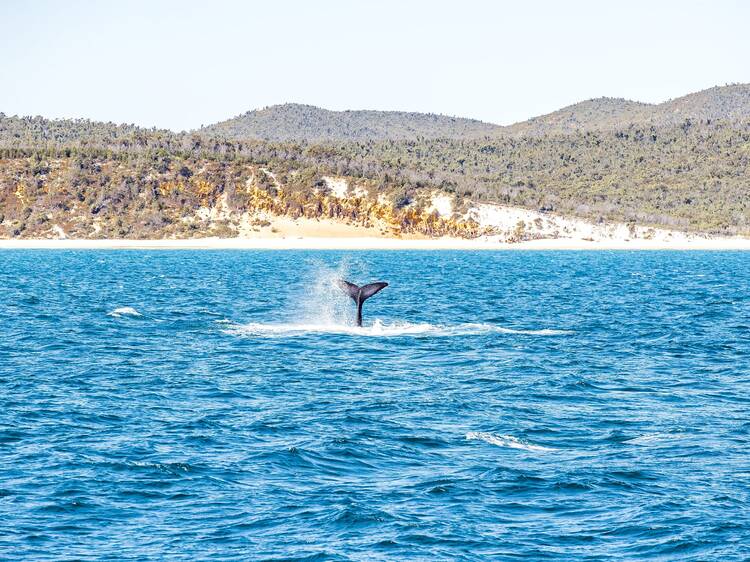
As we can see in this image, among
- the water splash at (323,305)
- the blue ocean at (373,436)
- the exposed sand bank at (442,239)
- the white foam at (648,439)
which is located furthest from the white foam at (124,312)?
the exposed sand bank at (442,239)

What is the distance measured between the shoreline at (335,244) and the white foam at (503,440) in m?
113

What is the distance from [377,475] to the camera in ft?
66.5

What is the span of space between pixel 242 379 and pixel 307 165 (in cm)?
13983

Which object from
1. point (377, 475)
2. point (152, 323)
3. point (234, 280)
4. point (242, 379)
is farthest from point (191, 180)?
point (377, 475)

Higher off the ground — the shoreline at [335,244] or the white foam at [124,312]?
the shoreline at [335,244]

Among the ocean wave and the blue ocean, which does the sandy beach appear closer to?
the blue ocean

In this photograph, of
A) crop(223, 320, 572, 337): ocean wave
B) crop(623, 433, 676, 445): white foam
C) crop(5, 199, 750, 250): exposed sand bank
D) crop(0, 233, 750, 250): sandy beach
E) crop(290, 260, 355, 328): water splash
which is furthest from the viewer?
crop(5, 199, 750, 250): exposed sand bank

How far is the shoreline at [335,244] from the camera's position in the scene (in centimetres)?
13850

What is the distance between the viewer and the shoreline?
138 metres

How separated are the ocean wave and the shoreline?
90745 millimetres

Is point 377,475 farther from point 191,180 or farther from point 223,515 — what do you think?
point 191,180

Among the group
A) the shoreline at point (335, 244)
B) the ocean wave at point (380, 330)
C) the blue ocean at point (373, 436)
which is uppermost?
the shoreline at point (335, 244)

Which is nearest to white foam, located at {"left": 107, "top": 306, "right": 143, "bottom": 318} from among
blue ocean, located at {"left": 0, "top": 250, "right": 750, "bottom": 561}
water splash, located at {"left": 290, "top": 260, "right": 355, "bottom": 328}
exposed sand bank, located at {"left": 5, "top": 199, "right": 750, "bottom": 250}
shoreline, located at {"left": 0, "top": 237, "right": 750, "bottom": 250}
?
blue ocean, located at {"left": 0, "top": 250, "right": 750, "bottom": 561}

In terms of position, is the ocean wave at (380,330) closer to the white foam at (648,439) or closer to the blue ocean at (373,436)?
the blue ocean at (373,436)
